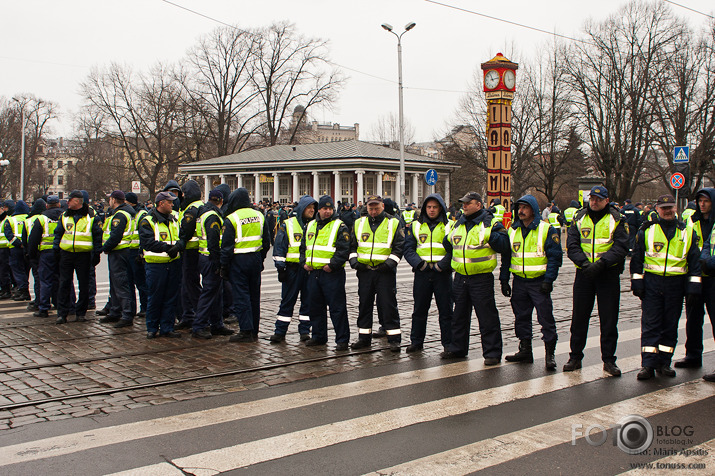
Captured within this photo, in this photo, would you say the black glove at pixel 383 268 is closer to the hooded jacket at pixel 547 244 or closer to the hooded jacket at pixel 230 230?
the hooded jacket at pixel 547 244

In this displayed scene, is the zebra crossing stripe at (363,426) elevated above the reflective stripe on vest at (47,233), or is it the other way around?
the reflective stripe on vest at (47,233)

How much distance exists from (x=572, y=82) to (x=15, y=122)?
168ft

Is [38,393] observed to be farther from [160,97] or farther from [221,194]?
[160,97]

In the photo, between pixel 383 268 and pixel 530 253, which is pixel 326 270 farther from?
pixel 530 253

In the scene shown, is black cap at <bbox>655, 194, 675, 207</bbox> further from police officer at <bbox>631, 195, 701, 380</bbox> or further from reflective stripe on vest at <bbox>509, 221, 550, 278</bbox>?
reflective stripe on vest at <bbox>509, 221, 550, 278</bbox>

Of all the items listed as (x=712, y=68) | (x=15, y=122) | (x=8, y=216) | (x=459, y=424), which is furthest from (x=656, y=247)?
(x=15, y=122)

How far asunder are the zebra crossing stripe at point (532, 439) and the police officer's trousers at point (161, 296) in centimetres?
547

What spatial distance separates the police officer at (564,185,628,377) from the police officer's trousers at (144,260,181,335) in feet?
17.4

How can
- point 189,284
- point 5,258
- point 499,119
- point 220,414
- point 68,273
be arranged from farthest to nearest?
point 499,119 < point 5,258 < point 68,273 < point 189,284 < point 220,414

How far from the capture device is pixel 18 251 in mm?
12703

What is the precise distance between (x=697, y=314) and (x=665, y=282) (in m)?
0.61

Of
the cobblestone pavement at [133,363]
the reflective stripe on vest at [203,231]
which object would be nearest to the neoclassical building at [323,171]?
the reflective stripe on vest at [203,231]

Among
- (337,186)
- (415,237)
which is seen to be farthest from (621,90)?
(415,237)

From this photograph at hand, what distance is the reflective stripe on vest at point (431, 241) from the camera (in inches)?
312
